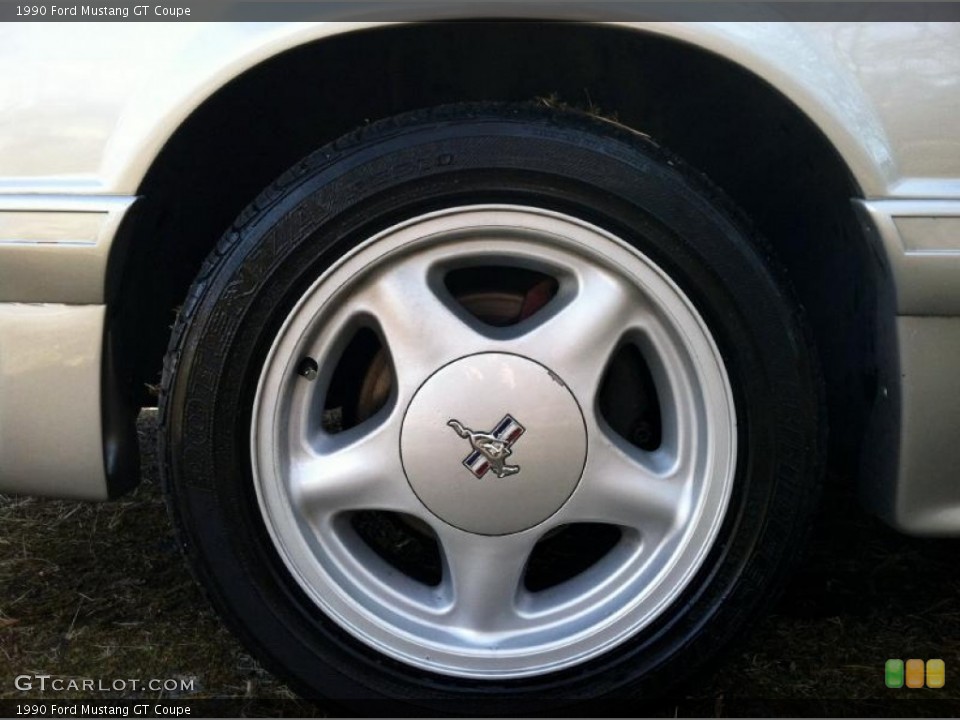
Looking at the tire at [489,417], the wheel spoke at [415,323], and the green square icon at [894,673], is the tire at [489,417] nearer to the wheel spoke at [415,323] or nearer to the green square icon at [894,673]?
the wheel spoke at [415,323]

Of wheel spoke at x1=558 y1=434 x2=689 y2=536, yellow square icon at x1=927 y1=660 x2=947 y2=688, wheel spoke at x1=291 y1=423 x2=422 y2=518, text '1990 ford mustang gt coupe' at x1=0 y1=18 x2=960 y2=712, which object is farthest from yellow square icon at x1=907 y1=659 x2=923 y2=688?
wheel spoke at x1=291 y1=423 x2=422 y2=518

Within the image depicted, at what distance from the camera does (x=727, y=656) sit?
135cm

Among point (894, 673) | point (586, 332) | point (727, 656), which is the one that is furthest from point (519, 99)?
point (894, 673)

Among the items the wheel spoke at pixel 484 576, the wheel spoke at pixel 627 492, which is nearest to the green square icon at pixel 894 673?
the wheel spoke at pixel 627 492

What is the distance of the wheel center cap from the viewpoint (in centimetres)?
128

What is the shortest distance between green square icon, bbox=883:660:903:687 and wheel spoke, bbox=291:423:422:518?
0.80m

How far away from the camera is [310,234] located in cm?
125

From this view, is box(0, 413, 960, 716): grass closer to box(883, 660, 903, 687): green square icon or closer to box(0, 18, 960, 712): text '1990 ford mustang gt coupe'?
box(883, 660, 903, 687): green square icon

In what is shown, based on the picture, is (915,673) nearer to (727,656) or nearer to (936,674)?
(936,674)

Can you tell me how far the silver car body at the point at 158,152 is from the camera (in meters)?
1.19

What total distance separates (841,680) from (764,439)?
19.2 inches

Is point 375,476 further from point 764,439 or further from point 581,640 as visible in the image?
point 764,439

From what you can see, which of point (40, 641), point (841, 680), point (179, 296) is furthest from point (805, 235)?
point (40, 641)

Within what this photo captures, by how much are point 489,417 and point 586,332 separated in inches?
7.2
